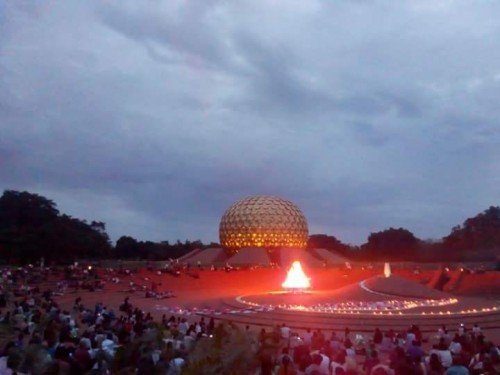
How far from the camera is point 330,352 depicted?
13.9 metres

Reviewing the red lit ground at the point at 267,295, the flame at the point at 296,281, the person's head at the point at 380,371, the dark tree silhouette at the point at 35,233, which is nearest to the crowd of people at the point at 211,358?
the person's head at the point at 380,371

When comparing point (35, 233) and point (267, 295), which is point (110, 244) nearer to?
point (35, 233)

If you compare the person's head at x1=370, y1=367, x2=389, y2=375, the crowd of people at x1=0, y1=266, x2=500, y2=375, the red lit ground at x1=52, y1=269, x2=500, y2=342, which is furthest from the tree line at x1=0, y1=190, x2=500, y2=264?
the person's head at x1=370, y1=367, x2=389, y2=375

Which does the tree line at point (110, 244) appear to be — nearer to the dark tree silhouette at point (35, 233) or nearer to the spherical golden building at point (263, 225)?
the dark tree silhouette at point (35, 233)

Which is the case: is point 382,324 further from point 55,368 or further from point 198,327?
point 55,368

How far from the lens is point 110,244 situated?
244ft

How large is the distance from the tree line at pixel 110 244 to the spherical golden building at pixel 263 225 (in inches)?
546

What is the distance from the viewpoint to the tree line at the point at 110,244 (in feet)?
176

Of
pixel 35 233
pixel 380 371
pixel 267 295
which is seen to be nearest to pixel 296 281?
pixel 267 295

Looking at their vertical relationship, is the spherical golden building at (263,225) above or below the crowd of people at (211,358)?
above

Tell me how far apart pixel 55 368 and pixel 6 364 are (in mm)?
1960

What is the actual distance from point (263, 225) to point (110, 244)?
67.6 feet

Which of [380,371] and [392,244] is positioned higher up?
[392,244]

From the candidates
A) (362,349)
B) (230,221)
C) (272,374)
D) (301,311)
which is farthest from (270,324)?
(230,221)
